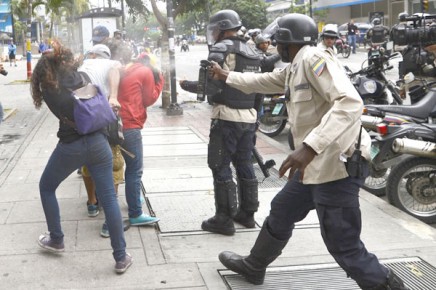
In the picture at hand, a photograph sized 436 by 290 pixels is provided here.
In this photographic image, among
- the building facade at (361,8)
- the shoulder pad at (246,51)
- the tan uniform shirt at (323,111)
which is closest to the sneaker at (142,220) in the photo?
the shoulder pad at (246,51)

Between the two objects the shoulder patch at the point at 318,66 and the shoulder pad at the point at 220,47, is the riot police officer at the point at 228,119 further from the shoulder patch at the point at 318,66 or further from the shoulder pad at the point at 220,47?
the shoulder patch at the point at 318,66

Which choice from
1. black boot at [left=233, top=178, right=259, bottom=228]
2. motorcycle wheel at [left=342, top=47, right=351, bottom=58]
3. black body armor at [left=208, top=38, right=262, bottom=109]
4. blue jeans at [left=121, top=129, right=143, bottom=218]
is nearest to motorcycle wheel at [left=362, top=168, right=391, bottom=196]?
black boot at [left=233, top=178, right=259, bottom=228]

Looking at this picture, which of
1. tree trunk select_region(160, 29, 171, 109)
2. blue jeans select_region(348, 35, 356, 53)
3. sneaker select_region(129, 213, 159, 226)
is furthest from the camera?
blue jeans select_region(348, 35, 356, 53)

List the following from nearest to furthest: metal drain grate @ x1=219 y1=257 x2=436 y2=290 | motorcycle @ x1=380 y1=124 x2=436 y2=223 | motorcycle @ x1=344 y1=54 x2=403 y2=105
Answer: metal drain grate @ x1=219 y1=257 x2=436 y2=290, motorcycle @ x1=380 y1=124 x2=436 y2=223, motorcycle @ x1=344 y1=54 x2=403 y2=105

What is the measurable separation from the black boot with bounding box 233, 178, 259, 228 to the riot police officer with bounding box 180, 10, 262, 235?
32 mm

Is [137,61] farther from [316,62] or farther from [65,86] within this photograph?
[316,62]

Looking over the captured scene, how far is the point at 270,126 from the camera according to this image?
1023cm

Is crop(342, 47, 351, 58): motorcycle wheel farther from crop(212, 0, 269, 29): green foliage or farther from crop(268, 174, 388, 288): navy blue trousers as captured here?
crop(268, 174, 388, 288): navy blue trousers

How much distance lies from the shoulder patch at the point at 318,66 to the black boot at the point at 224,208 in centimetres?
190

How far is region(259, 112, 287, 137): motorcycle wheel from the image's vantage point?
10.1 m

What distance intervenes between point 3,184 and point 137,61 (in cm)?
246

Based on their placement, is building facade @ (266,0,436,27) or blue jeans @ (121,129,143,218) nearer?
blue jeans @ (121,129,143,218)

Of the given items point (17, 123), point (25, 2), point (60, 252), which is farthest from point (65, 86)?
point (25, 2)

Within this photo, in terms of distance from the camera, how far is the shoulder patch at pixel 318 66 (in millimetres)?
3203
